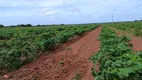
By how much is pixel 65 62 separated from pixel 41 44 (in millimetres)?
2752

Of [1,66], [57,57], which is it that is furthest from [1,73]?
[57,57]

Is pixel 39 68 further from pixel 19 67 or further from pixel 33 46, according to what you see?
pixel 33 46

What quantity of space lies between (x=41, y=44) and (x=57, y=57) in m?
1.58

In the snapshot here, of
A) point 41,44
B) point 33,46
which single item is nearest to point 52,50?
point 41,44

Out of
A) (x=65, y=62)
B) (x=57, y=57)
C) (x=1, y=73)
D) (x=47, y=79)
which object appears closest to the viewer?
(x=47, y=79)

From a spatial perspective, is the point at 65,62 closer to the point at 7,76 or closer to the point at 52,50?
the point at 7,76

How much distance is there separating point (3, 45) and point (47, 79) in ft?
19.4

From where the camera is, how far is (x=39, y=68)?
995cm

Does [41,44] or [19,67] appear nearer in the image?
[19,67]

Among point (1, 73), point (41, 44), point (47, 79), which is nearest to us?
point (47, 79)

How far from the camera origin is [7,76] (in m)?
9.07

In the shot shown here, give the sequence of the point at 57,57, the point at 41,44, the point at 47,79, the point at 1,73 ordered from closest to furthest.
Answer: the point at 47,79, the point at 1,73, the point at 57,57, the point at 41,44

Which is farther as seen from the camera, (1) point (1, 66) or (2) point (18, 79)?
(1) point (1, 66)

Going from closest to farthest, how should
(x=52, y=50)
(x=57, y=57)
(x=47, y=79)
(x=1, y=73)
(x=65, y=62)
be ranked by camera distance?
(x=47, y=79), (x=1, y=73), (x=65, y=62), (x=57, y=57), (x=52, y=50)
